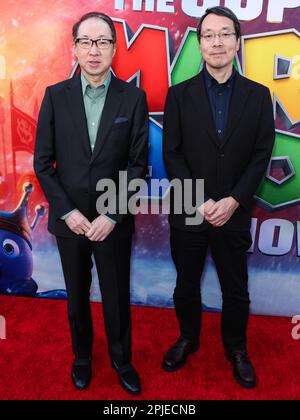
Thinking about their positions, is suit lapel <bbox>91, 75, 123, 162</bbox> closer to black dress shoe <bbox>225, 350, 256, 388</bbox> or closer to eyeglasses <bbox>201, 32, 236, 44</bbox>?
eyeglasses <bbox>201, 32, 236, 44</bbox>

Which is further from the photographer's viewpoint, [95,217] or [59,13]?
[59,13]

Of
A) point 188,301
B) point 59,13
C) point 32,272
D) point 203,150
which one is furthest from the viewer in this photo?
point 32,272

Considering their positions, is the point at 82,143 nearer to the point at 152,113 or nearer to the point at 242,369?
the point at 152,113

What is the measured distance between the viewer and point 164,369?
246 centimetres

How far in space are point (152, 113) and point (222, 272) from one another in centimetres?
122

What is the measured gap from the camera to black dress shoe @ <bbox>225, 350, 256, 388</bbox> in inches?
91.7

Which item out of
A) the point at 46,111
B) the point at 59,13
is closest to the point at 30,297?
the point at 46,111

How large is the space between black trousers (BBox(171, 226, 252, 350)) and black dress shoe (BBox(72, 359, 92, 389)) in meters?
0.59

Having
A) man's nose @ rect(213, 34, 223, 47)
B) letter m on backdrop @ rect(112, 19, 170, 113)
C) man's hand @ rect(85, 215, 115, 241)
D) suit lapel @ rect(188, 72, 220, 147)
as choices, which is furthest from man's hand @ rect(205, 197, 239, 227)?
letter m on backdrop @ rect(112, 19, 170, 113)

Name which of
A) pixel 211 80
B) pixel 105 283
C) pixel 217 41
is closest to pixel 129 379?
pixel 105 283

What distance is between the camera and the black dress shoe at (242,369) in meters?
2.33

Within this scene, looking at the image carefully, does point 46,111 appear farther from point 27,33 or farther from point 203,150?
point 27,33
